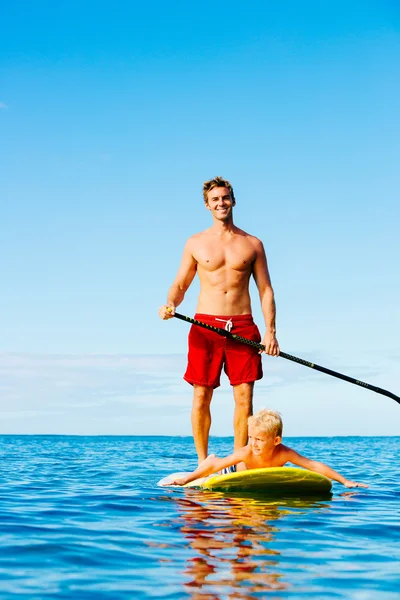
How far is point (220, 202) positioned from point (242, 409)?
2.37 m

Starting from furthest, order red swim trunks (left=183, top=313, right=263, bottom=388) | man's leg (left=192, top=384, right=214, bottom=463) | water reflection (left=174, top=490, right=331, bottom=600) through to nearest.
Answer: man's leg (left=192, top=384, right=214, bottom=463), red swim trunks (left=183, top=313, right=263, bottom=388), water reflection (left=174, top=490, right=331, bottom=600)

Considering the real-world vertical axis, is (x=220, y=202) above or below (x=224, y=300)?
above

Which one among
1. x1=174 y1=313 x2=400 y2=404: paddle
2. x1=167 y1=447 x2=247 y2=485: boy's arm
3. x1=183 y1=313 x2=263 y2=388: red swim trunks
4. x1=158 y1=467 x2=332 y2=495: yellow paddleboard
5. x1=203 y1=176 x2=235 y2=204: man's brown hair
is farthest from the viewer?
x1=203 y1=176 x2=235 y2=204: man's brown hair

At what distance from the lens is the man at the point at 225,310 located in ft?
28.0

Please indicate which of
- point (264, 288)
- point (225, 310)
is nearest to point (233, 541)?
point (225, 310)

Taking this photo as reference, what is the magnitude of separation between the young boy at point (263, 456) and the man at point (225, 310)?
904 millimetres

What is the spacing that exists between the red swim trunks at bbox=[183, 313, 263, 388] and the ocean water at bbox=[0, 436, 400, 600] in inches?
56.7

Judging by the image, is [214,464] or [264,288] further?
[264,288]

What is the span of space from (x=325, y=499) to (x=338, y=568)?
10.3 ft

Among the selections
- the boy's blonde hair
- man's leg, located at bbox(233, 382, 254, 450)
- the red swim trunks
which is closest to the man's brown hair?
the red swim trunks

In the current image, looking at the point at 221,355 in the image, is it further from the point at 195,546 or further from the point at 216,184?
the point at 195,546

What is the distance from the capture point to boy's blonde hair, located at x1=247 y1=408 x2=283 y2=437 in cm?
719

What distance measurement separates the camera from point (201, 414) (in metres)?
8.64

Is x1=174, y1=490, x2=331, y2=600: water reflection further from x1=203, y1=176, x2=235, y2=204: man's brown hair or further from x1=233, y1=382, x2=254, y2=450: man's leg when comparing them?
x1=203, y1=176, x2=235, y2=204: man's brown hair
